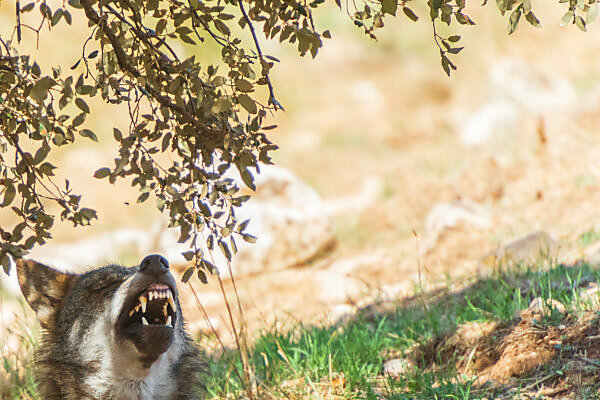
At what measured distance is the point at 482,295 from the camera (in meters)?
4.64

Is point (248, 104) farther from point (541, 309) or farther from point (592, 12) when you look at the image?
point (541, 309)

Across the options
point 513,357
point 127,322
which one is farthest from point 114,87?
point 513,357

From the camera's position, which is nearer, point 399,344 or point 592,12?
point 592,12

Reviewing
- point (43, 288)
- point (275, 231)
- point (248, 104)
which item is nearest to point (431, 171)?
point (275, 231)

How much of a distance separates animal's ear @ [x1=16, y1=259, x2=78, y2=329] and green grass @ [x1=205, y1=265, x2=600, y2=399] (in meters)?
0.96

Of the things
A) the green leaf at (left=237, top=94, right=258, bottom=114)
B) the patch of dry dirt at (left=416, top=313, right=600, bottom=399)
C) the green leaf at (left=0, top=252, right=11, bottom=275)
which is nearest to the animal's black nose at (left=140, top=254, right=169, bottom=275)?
the green leaf at (left=0, top=252, right=11, bottom=275)

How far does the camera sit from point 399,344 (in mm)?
4367

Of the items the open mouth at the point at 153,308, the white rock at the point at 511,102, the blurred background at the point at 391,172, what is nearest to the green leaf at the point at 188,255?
the open mouth at the point at 153,308

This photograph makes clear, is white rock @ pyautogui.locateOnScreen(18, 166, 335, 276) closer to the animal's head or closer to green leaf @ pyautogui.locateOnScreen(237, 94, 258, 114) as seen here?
the animal's head

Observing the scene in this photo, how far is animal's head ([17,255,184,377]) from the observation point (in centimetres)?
319

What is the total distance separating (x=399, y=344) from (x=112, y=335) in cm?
190

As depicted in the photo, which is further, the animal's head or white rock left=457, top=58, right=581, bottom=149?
white rock left=457, top=58, right=581, bottom=149

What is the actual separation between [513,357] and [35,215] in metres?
2.52

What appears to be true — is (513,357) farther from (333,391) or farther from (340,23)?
(340,23)
